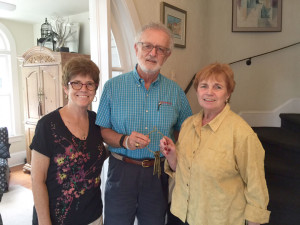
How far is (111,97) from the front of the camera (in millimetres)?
1462

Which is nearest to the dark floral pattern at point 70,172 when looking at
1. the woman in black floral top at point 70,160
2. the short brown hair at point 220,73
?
the woman in black floral top at point 70,160

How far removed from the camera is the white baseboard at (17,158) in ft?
17.2

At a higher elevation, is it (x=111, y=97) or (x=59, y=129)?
(x=111, y=97)

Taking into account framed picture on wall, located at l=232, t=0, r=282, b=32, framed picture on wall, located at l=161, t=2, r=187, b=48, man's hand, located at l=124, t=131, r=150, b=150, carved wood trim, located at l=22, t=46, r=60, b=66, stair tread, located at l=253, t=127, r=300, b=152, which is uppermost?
framed picture on wall, located at l=232, t=0, r=282, b=32

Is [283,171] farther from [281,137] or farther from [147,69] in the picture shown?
[147,69]

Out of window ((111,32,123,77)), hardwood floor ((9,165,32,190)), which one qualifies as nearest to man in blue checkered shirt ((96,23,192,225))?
window ((111,32,123,77))

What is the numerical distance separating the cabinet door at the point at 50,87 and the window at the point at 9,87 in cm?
165

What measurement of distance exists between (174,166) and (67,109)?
2.21 feet

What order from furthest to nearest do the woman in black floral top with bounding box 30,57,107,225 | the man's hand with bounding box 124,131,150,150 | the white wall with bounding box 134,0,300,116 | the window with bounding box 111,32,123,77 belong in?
the white wall with bounding box 134,0,300,116 → the window with bounding box 111,32,123,77 → the man's hand with bounding box 124,131,150,150 → the woman in black floral top with bounding box 30,57,107,225

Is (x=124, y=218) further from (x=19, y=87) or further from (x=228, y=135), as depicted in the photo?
(x=19, y=87)

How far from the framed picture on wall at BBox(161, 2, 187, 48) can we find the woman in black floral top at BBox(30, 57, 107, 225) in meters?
1.52

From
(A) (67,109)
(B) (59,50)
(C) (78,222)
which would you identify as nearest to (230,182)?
(C) (78,222)

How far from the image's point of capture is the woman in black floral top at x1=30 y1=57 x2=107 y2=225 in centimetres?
112

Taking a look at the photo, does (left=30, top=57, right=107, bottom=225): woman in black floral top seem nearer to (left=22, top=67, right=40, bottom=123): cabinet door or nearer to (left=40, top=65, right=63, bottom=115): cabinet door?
(left=40, top=65, right=63, bottom=115): cabinet door
